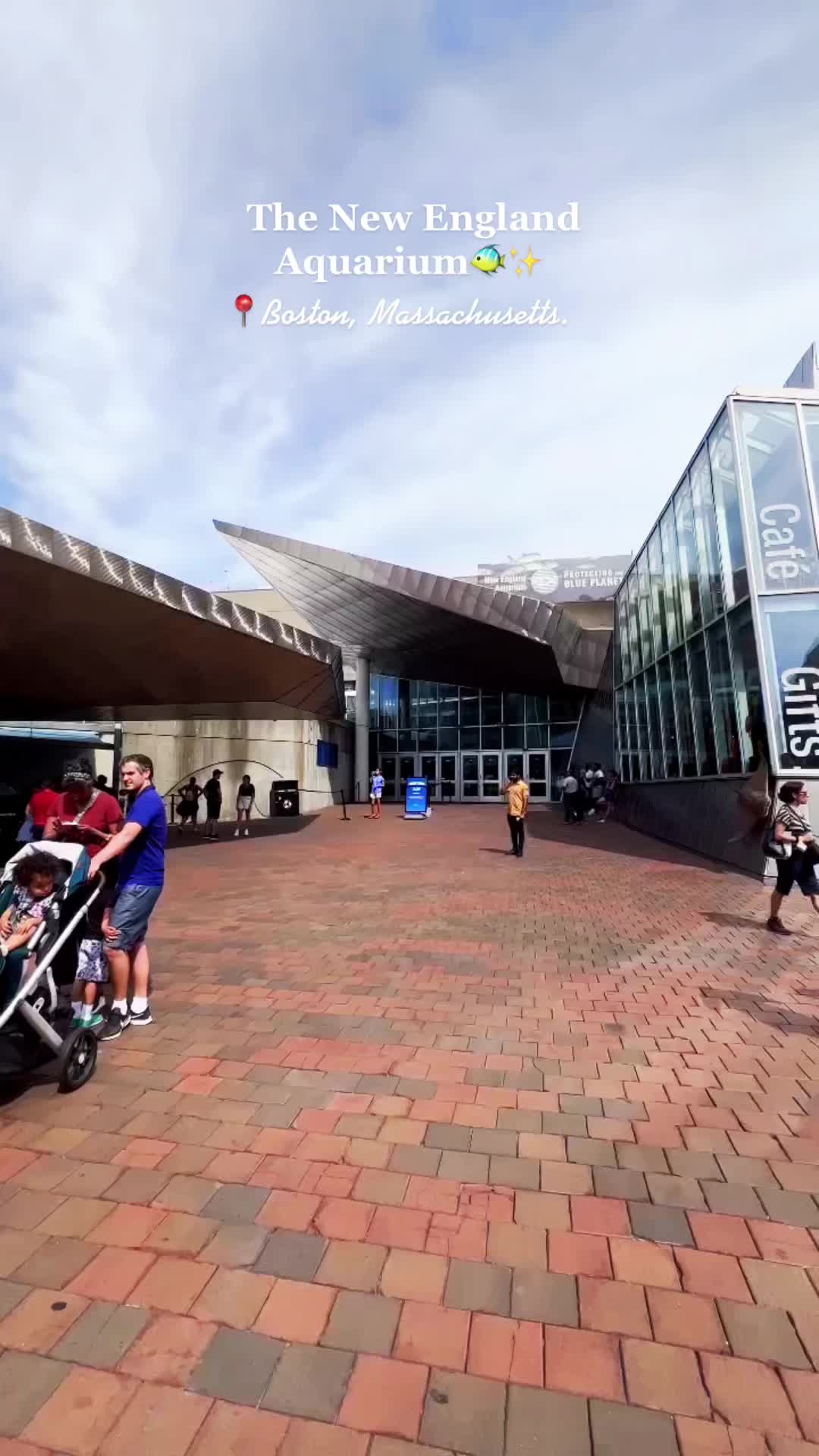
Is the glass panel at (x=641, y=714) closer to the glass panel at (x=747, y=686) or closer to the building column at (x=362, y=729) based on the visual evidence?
the glass panel at (x=747, y=686)

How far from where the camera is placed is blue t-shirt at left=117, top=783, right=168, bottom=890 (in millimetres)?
4289

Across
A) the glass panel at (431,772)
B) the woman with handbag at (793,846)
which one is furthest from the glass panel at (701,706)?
the glass panel at (431,772)

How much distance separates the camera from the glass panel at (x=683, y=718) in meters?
14.5

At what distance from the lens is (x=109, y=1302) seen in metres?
2.16

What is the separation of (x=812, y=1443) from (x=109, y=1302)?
1.91 m

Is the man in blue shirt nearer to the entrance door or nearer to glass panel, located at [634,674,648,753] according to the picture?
glass panel, located at [634,674,648,753]

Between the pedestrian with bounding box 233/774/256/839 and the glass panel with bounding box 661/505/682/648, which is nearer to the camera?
the glass panel with bounding box 661/505/682/648

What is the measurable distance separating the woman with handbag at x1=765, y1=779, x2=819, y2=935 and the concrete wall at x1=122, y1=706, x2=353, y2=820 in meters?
19.1

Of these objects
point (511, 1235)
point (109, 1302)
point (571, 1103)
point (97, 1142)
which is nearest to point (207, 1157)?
point (97, 1142)

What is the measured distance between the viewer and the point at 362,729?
36.4 meters

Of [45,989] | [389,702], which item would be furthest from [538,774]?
[45,989]

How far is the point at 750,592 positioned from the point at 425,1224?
1025 cm

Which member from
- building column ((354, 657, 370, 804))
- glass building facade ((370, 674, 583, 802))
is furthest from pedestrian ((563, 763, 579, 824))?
building column ((354, 657, 370, 804))

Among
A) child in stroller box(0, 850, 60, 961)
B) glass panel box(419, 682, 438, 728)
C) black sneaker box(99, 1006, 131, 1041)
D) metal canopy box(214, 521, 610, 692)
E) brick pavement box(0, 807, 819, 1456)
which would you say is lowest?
brick pavement box(0, 807, 819, 1456)
